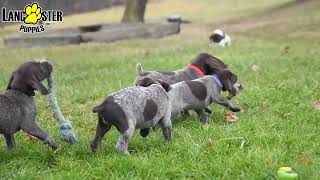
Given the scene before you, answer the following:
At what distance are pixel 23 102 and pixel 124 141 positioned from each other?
139 centimetres

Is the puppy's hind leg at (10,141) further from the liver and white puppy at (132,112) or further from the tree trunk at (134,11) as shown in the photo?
the tree trunk at (134,11)

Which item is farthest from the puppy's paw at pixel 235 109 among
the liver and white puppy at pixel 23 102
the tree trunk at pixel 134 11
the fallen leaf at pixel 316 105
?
the tree trunk at pixel 134 11

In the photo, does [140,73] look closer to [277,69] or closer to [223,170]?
[223,170]

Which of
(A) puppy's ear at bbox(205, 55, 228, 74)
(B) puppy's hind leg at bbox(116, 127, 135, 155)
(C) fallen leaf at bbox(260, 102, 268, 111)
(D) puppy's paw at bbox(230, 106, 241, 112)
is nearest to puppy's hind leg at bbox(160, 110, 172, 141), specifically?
(B) puppy's hind leg at bbox(116, 127, 135, 155)

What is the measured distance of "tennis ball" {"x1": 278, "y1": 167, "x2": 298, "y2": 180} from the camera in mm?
4738

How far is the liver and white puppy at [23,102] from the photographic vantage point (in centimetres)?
592

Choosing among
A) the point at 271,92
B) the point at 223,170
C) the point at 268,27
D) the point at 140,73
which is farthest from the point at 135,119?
the point at 268,27

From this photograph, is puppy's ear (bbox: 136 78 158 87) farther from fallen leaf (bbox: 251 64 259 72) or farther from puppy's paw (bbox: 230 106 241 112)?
fallen leaf (bbox: 251 64 259 72)

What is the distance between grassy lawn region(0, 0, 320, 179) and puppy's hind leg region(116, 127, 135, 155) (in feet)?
0.35

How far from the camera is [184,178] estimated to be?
512cm

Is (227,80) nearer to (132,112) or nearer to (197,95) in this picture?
(197,95)

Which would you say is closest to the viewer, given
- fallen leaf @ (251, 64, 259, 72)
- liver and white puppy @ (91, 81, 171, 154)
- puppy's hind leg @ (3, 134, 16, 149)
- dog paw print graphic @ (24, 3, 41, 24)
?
liver and white puppy @ (91, 81, 171, 154)

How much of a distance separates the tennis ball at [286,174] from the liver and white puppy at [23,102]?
2.68 metres

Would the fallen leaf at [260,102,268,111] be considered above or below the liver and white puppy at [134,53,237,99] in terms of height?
below
